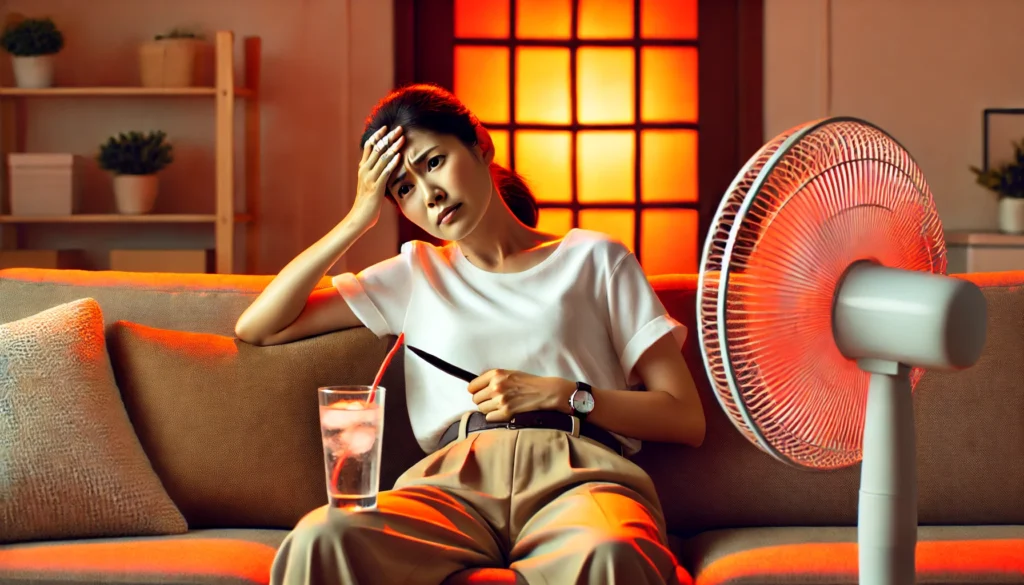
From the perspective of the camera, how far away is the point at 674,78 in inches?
178

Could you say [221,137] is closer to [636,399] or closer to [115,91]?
[115,91]

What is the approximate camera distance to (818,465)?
958 millimetres

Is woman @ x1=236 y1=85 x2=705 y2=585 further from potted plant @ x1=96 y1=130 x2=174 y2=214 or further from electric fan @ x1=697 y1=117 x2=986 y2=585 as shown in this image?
potted plant @ x1=96 y1=130 x2=174 y2=214

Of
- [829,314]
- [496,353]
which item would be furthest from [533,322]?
[829,314]

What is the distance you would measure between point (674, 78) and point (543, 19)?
57 cm

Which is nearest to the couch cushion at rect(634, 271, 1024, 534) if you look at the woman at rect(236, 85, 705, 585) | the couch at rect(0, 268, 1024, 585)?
the couch at rect(0, 268, 1024, 585)

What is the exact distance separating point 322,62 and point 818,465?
369 centimetres

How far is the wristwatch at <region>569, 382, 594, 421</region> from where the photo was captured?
1734 millimetres

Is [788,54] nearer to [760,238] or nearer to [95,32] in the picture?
[95,32]

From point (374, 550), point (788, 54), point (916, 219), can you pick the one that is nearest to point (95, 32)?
point (788, 54)

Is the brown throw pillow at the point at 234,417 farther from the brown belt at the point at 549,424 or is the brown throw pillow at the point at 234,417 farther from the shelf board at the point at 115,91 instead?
the shelf board at the point at 115,91

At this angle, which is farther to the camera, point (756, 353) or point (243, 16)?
point (243, 16)

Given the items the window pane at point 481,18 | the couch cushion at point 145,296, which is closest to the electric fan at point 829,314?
the couch cushion at point 145,296

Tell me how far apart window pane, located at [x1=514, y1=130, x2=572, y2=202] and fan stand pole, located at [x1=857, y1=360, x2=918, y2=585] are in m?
3.69
